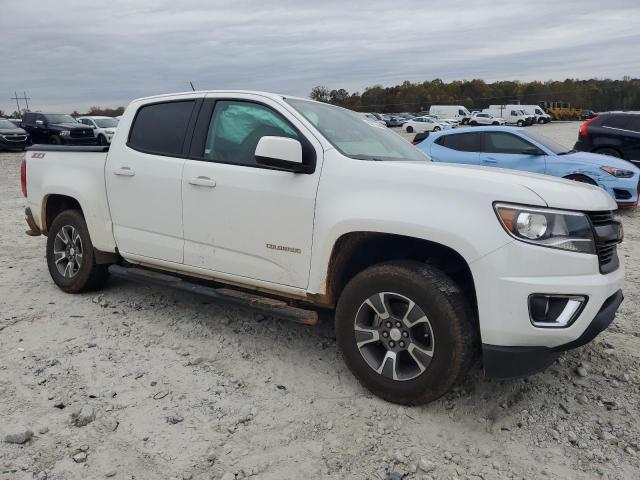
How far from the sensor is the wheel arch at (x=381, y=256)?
3.25m

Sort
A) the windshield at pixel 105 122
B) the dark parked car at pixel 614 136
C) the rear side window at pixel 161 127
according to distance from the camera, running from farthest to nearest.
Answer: the windshield at pixel 105 122 → the dark parked car at pixel 614 136 → the rear side window at pixel 161 127

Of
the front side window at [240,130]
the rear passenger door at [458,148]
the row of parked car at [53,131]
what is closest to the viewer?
the front side window at [240,130]

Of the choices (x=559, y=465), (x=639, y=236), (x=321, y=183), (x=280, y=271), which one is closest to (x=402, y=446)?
(x=559, y=465)

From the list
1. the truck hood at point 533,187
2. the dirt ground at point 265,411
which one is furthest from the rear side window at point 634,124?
the truck hood at point 533,187

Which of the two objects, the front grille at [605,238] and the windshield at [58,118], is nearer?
the front grille at [605,238]

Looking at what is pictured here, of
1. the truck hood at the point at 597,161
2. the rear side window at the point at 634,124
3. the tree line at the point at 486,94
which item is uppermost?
the rear side window at the point at 634,124

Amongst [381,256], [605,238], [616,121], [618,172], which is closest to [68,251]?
[381,256]

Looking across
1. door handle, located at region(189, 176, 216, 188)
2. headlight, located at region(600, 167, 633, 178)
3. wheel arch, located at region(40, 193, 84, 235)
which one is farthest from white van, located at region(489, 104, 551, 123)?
door handle, located at region(189, 176, 216, 188)

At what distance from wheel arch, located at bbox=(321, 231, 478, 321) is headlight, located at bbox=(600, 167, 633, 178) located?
6859mm

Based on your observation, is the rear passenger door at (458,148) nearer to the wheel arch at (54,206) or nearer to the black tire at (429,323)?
the wheel arch at (54,206)

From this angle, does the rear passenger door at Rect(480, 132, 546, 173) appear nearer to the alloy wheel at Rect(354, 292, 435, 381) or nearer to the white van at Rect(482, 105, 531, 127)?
the alloy wheel at Rect(354, 292, 435, 381)

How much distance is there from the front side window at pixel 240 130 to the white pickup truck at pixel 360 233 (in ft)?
0.04

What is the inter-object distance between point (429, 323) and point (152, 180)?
7.95ft

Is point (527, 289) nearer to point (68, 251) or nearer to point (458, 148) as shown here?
point (68, 251)
